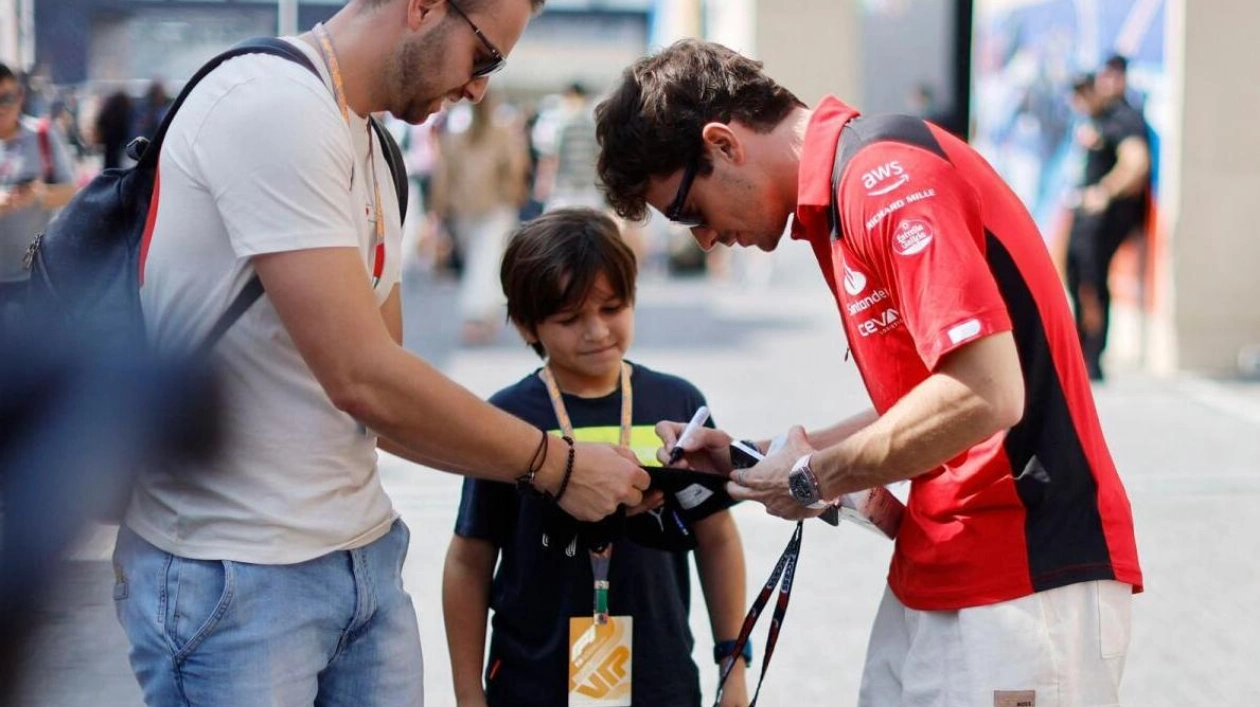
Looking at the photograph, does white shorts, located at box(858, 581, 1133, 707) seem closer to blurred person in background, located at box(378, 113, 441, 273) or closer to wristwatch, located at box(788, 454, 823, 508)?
wristwatch, located at box(788, 454, 823, 508)

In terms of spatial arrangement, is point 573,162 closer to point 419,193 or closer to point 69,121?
point 419,193

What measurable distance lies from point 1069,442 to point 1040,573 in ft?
0.67

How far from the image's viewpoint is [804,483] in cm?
242

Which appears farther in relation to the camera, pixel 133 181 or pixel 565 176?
pixel 565 176

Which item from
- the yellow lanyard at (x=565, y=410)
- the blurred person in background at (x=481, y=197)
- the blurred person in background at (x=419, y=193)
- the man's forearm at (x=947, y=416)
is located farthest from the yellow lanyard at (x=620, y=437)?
the blurred person in background at (x=419, y=193)

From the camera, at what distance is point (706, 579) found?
318 centimetres

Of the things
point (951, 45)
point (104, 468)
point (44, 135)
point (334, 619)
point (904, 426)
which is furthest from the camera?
point (951, 45)

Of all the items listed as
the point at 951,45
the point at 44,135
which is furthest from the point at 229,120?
the point at 951,45

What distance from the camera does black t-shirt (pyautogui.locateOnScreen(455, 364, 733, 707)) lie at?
298cm

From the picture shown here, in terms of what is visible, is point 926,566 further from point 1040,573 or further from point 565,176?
point 565,176

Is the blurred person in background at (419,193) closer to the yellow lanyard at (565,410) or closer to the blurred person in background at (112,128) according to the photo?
the blurred person in background at (112,128)

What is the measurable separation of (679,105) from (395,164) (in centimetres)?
49

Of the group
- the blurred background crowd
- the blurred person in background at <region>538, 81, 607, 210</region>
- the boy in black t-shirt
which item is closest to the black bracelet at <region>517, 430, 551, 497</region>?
the boy in black t-shirt

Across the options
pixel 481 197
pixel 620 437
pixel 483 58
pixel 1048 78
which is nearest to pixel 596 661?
pixel 620 437
